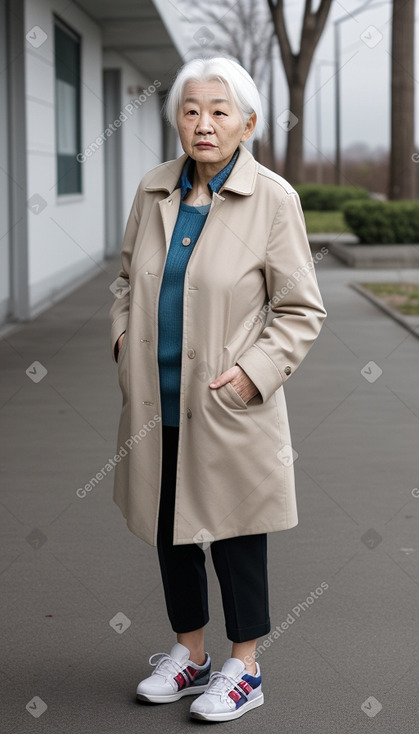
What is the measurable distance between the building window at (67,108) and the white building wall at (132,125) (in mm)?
3046

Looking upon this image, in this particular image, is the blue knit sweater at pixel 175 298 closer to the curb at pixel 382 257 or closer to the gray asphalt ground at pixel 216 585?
the gray asphalt ground at pixel 216 585

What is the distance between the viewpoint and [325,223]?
30.7m

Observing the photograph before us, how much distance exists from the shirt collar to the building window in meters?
13.0

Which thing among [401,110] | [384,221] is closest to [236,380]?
[384,221]

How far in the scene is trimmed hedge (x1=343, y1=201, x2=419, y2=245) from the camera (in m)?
22.7

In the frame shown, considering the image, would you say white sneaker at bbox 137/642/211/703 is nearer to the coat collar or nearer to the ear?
the coat collar

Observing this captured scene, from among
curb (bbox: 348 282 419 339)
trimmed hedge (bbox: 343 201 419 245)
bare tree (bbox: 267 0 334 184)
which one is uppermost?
bare tree (bbox: 267 0 334 184)

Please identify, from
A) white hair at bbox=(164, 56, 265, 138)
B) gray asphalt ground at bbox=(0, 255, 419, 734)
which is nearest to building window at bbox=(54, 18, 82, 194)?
gray asphalt ground at bbox=(0, 255, 419, 734)

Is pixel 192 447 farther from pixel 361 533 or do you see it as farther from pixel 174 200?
pixel 361 533

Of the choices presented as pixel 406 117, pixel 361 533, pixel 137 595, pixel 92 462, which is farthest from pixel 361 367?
pixel 406 117

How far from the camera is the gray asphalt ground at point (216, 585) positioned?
362 centimetres

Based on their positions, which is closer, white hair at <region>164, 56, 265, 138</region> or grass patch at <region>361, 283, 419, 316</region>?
white hair at <region>164, 56, 265, 138</region>

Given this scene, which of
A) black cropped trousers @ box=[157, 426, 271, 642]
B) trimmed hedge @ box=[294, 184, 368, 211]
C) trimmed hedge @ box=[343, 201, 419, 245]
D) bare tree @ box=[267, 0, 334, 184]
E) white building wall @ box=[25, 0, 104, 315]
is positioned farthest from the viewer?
trimmed hedge @ box=[294, 184, 368, 211]

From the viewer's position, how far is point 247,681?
142 inches
